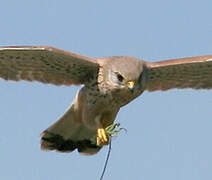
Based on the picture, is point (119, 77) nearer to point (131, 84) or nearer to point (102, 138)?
point (131, 84)

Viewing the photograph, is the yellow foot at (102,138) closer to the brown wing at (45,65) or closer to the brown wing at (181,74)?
the brown wing at (45,65)

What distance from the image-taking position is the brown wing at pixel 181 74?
9102 millimetres

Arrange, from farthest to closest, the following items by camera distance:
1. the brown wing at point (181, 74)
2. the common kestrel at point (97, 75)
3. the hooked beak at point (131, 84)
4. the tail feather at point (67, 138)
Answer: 1. the tail feather at point (67, 138)
2. the brown wing at point (181, 74)
3. the common kestrel at point (97, 75)
4. the hooked beak at point (131, 84)

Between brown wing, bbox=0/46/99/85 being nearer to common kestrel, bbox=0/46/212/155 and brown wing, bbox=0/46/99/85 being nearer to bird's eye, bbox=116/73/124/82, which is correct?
common kestrel, bbox=0/46/212/155

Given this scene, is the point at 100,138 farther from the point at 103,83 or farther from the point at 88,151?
the point at 88,151

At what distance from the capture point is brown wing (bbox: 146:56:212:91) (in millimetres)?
9102

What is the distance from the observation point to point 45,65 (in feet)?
28.8

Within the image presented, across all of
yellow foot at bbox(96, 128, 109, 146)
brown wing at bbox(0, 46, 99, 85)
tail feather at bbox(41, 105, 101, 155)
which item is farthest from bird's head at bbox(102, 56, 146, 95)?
tail feather at bbox(41, 105, 101, 155)

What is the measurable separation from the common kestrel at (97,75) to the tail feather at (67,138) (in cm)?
3

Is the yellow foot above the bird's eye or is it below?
below

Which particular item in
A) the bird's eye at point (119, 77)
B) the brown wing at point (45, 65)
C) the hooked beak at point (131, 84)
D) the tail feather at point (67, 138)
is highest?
the brown wing at point (45, 65)

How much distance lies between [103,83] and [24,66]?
965 mm

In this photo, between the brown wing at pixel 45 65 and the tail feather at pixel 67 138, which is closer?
the brown wing at pixel 45 65

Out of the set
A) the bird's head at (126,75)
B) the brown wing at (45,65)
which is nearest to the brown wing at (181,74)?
the bird's head at (126,75)
